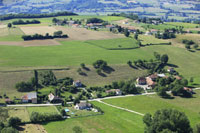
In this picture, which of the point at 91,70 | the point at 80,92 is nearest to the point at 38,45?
the point at 91,70

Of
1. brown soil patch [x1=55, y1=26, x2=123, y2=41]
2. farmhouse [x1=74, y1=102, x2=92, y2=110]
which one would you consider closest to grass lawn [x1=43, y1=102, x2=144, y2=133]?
farmhouse [x1=74, y1=102, x2=92, y2=110]

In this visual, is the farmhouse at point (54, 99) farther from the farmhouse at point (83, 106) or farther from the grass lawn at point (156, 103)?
the grass lawn at point (156, 103)

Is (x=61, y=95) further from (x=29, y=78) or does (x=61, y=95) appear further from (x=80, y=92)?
(x=29, y=78)

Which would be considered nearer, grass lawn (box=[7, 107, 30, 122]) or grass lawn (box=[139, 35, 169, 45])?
grass lawn (box=[7, 107, 30, 122])

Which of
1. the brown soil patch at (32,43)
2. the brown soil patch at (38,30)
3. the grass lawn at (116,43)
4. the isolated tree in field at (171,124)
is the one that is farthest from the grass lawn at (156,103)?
the brown soil patch at (38,30)

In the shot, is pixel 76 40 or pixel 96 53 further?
pixel 76 40

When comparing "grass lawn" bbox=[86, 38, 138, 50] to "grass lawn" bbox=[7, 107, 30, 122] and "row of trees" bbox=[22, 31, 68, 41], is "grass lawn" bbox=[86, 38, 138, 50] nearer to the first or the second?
"row of trees" bbox=[22, 31, 68, 41]
